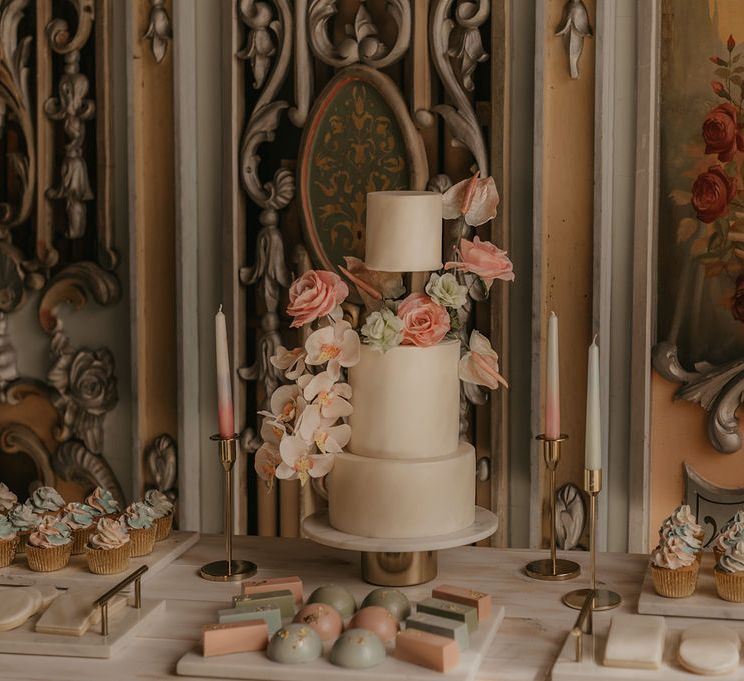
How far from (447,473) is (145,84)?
3.58 ft

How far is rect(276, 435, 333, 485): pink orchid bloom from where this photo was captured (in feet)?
6.07

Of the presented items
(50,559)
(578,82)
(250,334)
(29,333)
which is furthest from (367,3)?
(50,559)

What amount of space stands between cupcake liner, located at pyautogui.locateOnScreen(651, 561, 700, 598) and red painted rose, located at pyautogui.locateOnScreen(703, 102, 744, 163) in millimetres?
790

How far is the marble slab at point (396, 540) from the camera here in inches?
71.0

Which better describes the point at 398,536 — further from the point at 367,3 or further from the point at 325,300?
the point at 367,3

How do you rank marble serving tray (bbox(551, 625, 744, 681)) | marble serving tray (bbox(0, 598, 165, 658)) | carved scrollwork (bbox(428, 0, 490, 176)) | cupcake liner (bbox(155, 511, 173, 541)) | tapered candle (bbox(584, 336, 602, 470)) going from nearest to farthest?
1. marble serving tray (bbox(551, 625, 744, 681))
2. marble serving tray (bbox(0, 598, 165, 658))
3. tapered candle (bbox(584, 336, 602, 470))
4. cupcake liner (bbox(155, 511, 173, 541))
5. carved scrollwork (bbox(428, 0, 490, 176))

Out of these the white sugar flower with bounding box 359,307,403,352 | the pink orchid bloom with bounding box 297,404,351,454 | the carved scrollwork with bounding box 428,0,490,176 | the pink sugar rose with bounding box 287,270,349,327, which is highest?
the carved scrollwork with bounding box 428,0,490,176

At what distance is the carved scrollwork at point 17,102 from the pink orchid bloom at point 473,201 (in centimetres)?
100

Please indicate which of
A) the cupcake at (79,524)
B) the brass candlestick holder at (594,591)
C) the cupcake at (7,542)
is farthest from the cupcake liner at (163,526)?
the brass candlestick holder at (594,591)

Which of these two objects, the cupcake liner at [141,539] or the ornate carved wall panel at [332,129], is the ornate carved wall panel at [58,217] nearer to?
the ornate carved wall panel at [332,129]

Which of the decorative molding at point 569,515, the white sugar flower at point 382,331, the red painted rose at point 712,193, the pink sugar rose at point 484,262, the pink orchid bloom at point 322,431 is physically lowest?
the decorative molding at point 569,515

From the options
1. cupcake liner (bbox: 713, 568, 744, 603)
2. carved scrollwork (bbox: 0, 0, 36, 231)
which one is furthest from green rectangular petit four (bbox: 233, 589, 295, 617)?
carved scrollwork (bbox: 0, 0, 36, 231)

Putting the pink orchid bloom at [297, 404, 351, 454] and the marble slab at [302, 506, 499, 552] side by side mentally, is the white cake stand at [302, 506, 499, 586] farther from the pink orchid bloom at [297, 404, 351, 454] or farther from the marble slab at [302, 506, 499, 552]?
the pink orchid bloom at [297, 404, 351, 454]

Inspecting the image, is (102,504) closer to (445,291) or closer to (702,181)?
(445,291)
